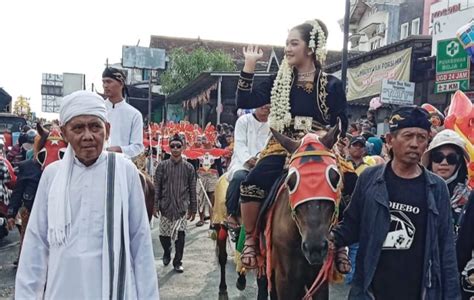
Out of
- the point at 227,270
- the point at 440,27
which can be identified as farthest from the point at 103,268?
the point at 440,27

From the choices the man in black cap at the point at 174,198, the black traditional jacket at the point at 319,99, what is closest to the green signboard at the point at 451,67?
the man in black cap at the point at 174,198

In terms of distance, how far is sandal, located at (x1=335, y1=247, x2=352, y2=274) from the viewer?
13.4 feet

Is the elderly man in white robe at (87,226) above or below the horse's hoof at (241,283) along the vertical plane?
above

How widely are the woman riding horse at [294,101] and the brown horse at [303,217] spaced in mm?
290

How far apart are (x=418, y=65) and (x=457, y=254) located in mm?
12473

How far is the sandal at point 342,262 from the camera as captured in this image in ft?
13.4

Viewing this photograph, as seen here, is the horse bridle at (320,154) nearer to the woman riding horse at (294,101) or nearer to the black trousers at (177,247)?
the woman riding horse at (294,101)

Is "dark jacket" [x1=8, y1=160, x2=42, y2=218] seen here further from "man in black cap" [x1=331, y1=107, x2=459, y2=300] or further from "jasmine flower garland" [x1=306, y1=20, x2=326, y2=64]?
"man in black cap" [x1=331, y1=107, x2=459, y2=300]

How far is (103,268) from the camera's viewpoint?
114 inches

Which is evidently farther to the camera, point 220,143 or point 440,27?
point 220,143

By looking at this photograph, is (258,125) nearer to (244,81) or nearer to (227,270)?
(244,81)

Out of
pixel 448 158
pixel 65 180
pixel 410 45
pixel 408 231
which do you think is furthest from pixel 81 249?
pixel 410 45

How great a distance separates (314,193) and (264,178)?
3.83 feet

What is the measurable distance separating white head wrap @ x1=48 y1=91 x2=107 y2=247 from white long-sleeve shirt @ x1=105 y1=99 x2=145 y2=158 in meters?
3.14
